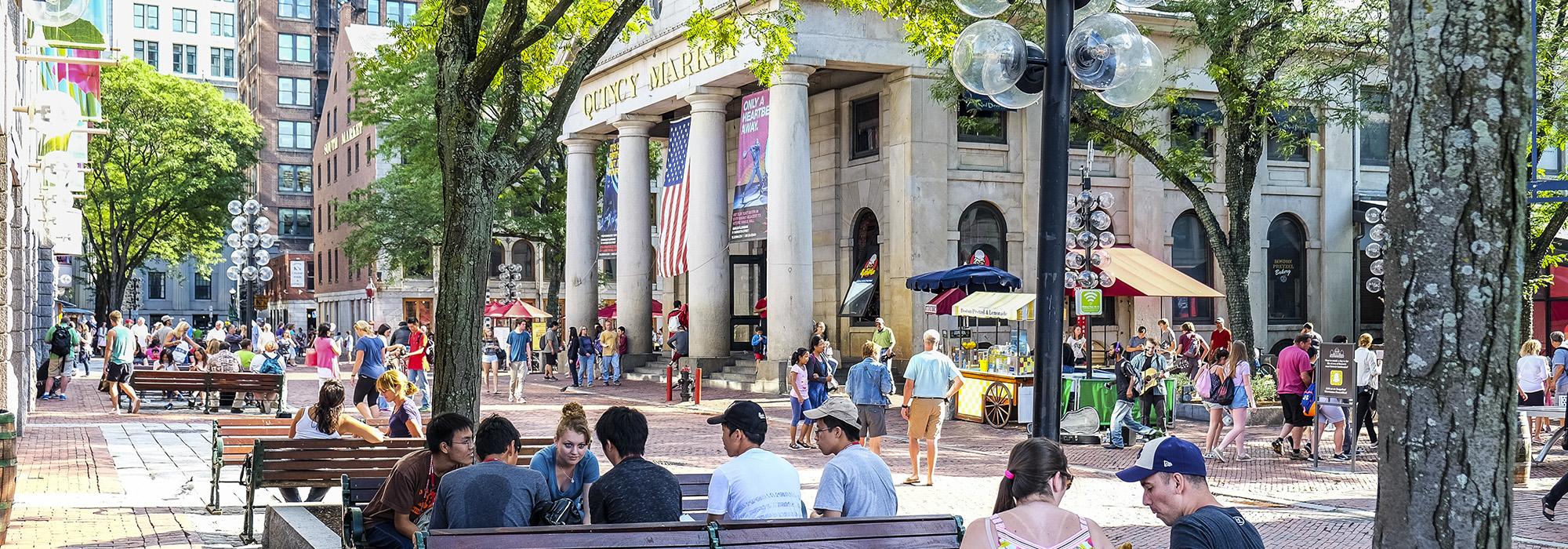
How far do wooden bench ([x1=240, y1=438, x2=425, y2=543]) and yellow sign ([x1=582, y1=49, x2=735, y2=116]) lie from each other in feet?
67.3

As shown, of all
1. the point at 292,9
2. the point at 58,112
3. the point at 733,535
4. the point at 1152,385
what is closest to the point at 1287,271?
the point at 1152,385

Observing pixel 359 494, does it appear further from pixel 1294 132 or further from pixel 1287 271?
pixel 1287 271

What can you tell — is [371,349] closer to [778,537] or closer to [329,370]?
[329,370]

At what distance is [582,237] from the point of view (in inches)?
1598

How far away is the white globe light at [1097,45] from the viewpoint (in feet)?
25.2

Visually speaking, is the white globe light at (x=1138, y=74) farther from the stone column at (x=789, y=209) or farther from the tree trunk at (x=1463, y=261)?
the stone column at (x=789, y=209)

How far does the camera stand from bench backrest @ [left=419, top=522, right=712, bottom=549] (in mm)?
5988

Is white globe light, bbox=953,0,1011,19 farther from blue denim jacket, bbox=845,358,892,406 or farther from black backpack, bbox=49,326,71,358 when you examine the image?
black backpack, bbox=49,326,71,358

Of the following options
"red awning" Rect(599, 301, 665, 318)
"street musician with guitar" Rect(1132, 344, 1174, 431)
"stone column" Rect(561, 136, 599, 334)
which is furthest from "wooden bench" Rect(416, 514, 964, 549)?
"red awning" Rect(599, 301, 665, 318)

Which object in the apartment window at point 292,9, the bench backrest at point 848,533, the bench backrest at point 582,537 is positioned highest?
the apartment window at point 292,9

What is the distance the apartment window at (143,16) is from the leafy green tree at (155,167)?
142ft

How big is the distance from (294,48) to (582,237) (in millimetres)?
61945

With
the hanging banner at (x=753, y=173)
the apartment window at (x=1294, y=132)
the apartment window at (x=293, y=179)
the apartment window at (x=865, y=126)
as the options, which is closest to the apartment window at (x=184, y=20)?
the apartment window at (x=293, y=179)

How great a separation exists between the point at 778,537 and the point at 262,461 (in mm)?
5775
